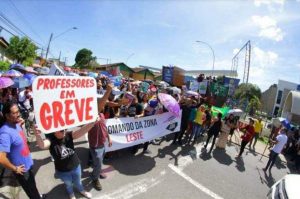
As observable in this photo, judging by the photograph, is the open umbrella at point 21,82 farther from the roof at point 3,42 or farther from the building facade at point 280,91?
the building facade at point 280,91

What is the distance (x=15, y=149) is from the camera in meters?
3.55

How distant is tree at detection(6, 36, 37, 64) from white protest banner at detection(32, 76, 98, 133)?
1688 inches

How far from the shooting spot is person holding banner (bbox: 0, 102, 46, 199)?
3357 millimetres

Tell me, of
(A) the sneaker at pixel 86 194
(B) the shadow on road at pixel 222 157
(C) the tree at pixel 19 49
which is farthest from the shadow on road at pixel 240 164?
(C) the tree at pixel 19 49

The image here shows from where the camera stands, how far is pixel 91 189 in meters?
5.51

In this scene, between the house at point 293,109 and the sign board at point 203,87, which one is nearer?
the sign board at point 203,87

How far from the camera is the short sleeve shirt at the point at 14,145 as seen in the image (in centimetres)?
337

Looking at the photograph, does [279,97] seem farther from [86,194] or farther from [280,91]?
[86,194]

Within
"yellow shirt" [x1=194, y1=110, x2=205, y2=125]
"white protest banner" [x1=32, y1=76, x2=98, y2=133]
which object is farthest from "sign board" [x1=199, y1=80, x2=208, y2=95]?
"white protest banner" [x1=32, y1=76, x2=98, y2=133]

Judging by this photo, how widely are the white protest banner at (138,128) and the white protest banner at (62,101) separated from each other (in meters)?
2.80

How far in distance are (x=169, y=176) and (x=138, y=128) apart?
166cm

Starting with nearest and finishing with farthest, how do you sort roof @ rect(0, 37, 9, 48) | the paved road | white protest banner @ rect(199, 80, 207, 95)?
1. the paved road
2. white protest banner @ rect(199, 80, 207, 95)
3. roof @ rect(0, 37, 9, 48)

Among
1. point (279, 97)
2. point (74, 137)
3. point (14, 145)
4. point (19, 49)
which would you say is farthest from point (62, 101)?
point (279, 97)

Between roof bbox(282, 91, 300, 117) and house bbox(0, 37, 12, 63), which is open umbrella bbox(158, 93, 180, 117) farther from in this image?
house bbox(0, 37, 12, 63)
